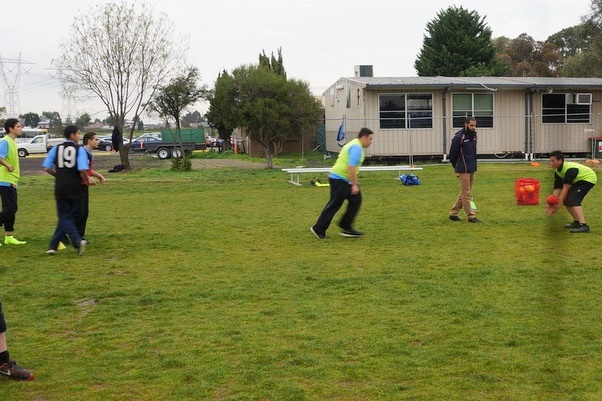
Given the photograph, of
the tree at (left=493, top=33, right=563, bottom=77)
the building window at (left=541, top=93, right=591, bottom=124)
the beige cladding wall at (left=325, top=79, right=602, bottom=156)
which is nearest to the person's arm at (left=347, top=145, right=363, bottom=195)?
the beige cladding wall at (left=325, top=79, right=602, bottom=156)

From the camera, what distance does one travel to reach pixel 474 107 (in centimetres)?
3212

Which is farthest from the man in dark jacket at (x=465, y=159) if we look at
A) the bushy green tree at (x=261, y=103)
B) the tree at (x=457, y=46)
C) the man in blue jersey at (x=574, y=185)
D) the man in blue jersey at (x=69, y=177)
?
the tree at (x=457, y=46)

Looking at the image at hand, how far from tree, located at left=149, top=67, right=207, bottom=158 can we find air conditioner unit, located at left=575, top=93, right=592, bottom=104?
18679mm

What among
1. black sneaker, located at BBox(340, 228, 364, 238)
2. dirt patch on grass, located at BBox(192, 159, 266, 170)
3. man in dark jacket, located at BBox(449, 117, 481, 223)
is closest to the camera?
black sneaker, located at BBox(340, 228, 364, 238)

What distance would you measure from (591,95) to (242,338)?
2984cm

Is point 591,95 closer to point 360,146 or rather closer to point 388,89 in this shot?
point 388,89

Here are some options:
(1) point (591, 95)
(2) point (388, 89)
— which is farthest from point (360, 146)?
(1) point (591, 95)

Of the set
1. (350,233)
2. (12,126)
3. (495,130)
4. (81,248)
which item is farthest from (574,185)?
(495,130)

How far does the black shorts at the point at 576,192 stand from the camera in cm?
1159

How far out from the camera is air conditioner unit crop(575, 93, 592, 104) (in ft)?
106

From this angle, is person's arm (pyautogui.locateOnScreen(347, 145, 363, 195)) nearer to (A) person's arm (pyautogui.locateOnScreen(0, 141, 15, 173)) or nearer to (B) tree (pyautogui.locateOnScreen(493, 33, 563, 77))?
(A) person's arm (pyautogui.locateOnScreen(0, 141, 15, 173))

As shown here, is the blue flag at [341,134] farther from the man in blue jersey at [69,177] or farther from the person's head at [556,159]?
the man in blue jersey at [69,177]

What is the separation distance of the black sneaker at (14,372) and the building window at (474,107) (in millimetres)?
28153

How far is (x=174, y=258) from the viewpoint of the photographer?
10430 mm
